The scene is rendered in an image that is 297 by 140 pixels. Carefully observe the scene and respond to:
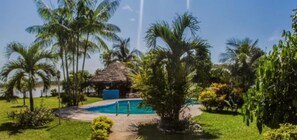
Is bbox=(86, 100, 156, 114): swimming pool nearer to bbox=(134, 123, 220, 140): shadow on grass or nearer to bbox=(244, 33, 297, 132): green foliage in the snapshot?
bbox=(134, 123, 220, 140): shadow on grass

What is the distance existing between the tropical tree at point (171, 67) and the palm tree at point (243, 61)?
1349 cm

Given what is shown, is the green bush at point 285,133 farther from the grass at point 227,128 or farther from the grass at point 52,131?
the grass at point 52,131

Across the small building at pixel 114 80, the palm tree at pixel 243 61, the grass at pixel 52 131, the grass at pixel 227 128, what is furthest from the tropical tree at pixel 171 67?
the small building at pixel 114 80

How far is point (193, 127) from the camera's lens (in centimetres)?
1296

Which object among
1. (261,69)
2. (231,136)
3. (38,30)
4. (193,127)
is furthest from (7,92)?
(261,69)

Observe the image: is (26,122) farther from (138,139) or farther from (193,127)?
(193,127)

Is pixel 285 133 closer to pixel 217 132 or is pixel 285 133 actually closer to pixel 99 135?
pixel 99 135

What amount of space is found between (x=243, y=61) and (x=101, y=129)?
18.2m

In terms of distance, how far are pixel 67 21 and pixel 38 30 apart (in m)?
2.00

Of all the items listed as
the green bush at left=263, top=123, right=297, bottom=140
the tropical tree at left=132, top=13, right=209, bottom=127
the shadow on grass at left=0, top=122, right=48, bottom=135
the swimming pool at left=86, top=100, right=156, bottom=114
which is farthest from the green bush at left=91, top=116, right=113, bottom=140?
the green bush at left=263, top=123, right=297, bottom=140

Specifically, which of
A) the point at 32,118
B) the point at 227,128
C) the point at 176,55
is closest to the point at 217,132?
the point at 227,128

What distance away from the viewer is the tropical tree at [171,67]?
12.9 metres

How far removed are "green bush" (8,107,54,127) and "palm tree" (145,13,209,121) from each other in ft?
20.5

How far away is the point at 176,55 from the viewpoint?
13.1m
